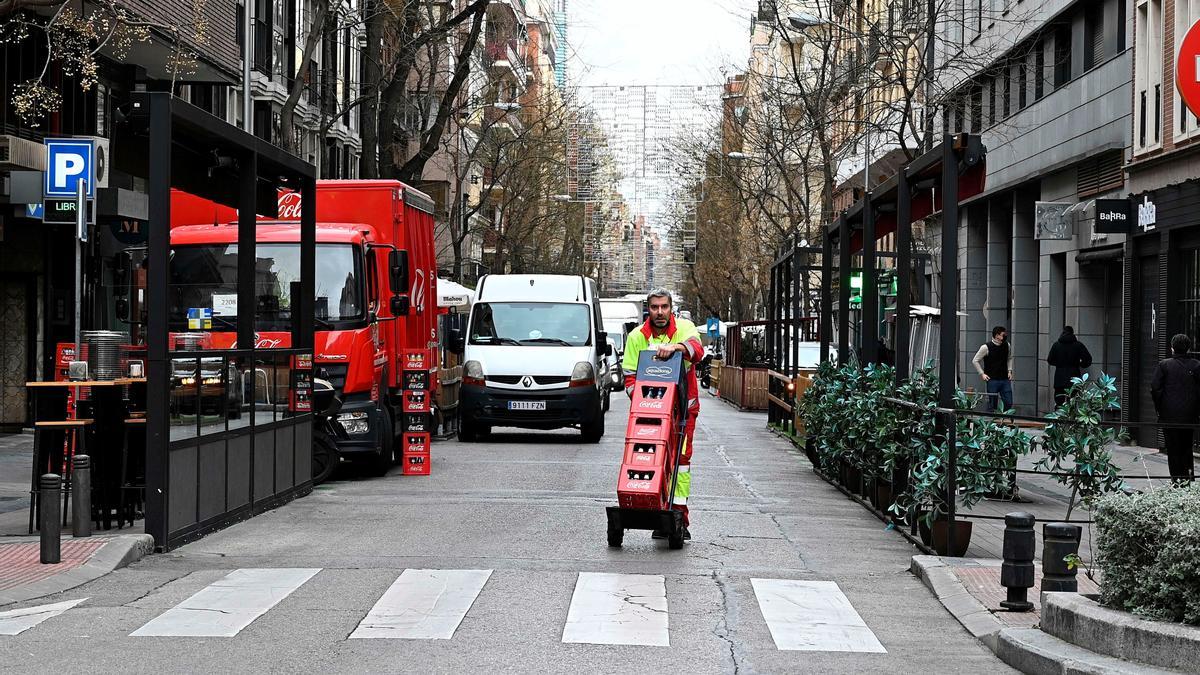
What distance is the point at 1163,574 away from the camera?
302 inches

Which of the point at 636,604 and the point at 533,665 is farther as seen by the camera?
the point at 636,604

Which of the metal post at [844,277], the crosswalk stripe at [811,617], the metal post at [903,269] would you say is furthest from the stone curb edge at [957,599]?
the metal post at [844,277]

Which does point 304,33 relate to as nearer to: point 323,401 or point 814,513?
point 323,401

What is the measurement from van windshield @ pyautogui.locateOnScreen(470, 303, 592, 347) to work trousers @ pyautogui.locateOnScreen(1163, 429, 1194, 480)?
1357 cm

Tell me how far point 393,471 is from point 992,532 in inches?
350

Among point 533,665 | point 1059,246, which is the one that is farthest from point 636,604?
point 1059,246

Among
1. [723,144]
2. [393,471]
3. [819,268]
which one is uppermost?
[723,144]

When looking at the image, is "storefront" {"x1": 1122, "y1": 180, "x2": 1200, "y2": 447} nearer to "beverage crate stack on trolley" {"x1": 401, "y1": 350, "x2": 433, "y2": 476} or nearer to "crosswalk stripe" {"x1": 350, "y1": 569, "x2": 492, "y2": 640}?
"beverage crate stack on trolley" {"x1": 401, "y1": 350, "x2": 433, "y2": 476}

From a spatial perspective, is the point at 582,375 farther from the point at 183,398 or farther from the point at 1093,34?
the point at 183,398

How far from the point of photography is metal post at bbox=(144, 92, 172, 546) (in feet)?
38.3

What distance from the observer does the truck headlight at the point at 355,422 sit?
61.6 feet

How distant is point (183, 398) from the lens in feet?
40.2

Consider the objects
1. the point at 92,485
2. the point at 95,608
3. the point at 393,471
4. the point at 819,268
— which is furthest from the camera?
Answer: the point at 819,268

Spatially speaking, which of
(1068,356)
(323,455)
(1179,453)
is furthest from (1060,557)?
(1068,356)
